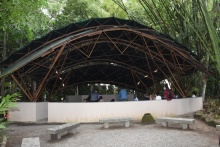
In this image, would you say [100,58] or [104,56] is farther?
[100,58]

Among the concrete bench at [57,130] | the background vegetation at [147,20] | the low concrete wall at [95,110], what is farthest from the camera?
the low concrete wall at [95,110]

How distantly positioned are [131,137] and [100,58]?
9.42 m

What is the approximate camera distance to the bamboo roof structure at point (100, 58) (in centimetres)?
970

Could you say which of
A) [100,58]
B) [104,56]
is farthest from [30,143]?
[100,58]

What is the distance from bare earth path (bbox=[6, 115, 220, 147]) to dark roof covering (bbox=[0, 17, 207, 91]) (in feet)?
10.7

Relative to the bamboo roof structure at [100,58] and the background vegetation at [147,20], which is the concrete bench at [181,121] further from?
the bamboo roof structure at [100,58]

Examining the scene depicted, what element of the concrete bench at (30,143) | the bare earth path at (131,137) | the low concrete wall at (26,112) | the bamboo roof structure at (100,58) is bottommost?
the bare earth path at (131,137)

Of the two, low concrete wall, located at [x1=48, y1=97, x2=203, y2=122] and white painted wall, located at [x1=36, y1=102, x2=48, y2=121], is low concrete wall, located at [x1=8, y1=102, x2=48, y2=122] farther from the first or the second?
low concrete wall, located at [x1=48, y1=97, x2=203, y2=122]

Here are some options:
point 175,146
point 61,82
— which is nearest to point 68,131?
point 175,146

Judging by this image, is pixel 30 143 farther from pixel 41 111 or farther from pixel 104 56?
pixel 104 56

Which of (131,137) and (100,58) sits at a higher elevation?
(100,58)

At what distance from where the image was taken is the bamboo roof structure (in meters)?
9.70

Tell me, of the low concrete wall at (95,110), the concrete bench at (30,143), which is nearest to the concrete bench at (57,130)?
the concrete bench at (30,143)

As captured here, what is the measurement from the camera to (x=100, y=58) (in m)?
15.7
